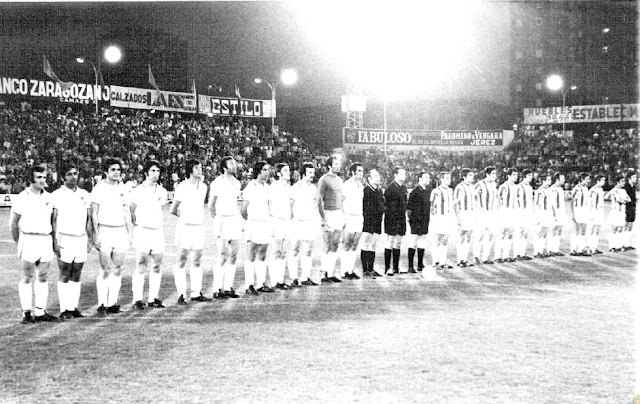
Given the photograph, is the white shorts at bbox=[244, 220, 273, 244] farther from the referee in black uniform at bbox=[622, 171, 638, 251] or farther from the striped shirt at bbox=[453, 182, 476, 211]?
the referee in black uniform at bbox=[622, 171, 638, 251]

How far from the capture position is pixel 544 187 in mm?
19359

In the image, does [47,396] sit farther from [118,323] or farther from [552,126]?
[552,126]

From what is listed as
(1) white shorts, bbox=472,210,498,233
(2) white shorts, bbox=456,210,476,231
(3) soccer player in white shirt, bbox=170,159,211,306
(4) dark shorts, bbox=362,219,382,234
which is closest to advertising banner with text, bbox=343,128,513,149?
(1) white shorts, bbox=472,210,498,233

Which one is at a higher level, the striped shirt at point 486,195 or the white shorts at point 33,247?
the striped shirt at point 486,195

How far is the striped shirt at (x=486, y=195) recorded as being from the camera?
17609 millimetres

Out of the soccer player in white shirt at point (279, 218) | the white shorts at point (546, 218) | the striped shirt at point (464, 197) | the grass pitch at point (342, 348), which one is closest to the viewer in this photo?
the grass pitch at point (342, 348)

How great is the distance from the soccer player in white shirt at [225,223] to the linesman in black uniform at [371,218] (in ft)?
12.5

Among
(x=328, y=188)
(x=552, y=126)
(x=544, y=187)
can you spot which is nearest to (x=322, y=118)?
(x=552, y=126)

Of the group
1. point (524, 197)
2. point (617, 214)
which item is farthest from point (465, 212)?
point (617, 214)

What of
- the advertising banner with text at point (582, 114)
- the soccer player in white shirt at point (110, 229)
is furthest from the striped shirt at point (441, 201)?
the advertising banner with text at point (582, 114)

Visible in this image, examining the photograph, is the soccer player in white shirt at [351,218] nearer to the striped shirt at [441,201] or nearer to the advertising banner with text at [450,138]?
the striped shirt at [441,201]

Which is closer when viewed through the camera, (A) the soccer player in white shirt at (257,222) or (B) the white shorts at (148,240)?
(B) the white shorts at (148,240)

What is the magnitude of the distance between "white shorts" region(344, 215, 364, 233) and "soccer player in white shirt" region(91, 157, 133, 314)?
5.21 metres

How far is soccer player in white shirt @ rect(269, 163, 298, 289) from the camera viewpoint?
43.1 feet
